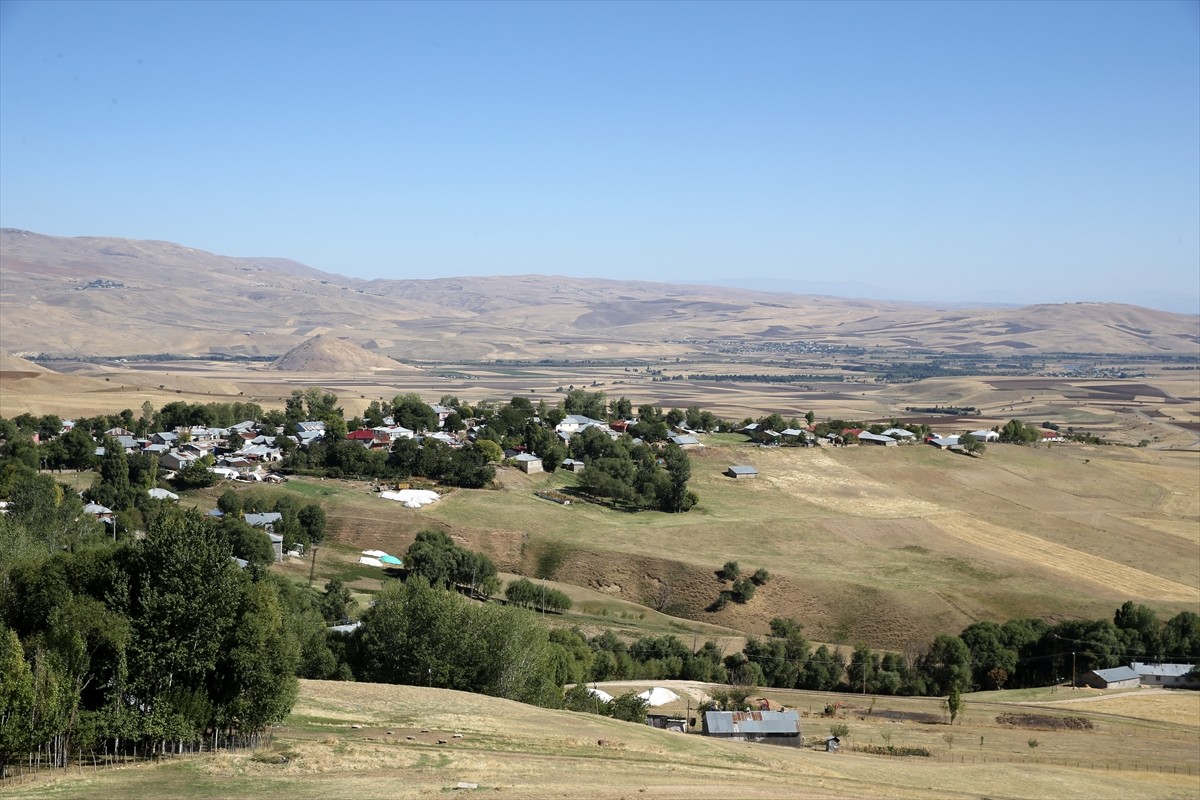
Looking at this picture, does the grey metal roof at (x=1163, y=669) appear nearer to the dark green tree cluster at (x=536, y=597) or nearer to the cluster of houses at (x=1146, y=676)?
the cluster of houses at (x=1146, y=676)

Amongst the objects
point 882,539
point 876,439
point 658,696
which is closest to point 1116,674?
point 658,696

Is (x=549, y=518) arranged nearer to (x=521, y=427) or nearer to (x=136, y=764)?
(x=521, y=427)

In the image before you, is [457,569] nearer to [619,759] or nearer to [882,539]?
[882,539]

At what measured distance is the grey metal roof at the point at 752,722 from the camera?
3725 cm

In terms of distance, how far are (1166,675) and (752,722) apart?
23.6 m

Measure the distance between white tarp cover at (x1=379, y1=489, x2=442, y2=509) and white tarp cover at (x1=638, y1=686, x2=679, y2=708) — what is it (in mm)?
31580

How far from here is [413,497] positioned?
7281 cm

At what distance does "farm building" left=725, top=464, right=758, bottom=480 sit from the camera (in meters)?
86.8

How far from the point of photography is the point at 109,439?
81.2 m

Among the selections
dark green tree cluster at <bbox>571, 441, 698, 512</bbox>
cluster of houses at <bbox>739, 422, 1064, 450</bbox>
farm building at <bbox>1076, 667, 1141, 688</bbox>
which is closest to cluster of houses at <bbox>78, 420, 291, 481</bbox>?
dark green tree cluster at <bbox>571, 441, 698, 512</bbox>

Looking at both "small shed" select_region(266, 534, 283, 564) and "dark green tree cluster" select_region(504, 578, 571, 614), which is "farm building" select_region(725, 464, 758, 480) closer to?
"dark green tree cluster" select_region(504, 578, 571, 614)

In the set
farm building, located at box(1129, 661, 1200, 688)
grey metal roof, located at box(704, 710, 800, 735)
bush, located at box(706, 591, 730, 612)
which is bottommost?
bush, located at box(706, 591, 730, 612)

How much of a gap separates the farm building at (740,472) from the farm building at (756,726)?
158 feet

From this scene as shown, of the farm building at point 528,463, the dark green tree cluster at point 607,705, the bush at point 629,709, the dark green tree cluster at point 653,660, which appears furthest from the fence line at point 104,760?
the farm building at point 528,463
